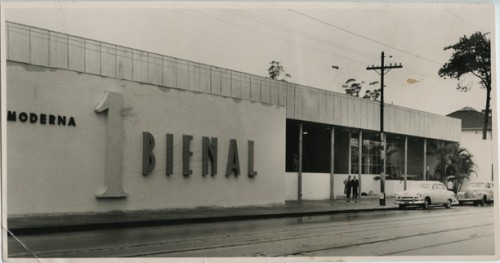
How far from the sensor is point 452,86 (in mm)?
23297

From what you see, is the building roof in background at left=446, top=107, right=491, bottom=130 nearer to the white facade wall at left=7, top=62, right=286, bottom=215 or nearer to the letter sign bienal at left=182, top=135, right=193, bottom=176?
the white facade wall at left=7, top=62, right=286, bottom=215

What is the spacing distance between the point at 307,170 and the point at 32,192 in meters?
20.0

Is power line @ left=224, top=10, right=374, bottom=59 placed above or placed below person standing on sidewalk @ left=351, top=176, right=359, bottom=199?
above

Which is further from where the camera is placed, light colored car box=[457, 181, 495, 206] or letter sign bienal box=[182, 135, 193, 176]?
light colored car box=[457, 181, 495, 206]

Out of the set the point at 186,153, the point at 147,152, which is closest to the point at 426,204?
the point at 186,153

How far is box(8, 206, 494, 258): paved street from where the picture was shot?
12.8 m

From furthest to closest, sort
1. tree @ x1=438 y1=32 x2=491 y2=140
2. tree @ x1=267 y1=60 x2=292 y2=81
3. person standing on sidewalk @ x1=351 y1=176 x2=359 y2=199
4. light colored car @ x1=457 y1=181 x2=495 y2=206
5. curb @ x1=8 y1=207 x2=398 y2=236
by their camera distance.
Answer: person standing on sidewalk @ x1=351 y1=176 x2=359 y2=199
light colored car @ x1=457 y1=181 x2=495 y2=206
tree @ x1=267 y1=60 x2=292 y2=81
tree @ x1=438 y1=32 x2=491 y2=140
curb @ x1=8 y1=207 x2=398 y2=236

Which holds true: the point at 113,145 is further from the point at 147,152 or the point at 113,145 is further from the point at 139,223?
the point at 139,223

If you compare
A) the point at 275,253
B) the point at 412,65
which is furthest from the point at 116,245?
the point at 412,65

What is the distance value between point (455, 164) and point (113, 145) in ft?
90.6

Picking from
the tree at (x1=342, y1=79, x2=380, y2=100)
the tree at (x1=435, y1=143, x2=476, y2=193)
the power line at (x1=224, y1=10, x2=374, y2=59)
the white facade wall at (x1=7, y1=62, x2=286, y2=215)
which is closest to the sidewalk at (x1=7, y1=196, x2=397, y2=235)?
the white facade wall at (x1=7, y1=62, x2=286, y2=215)

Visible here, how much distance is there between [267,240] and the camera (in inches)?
589

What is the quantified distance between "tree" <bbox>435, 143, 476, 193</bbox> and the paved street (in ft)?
67.9

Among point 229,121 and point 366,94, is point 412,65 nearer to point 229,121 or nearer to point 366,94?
point 229,121
